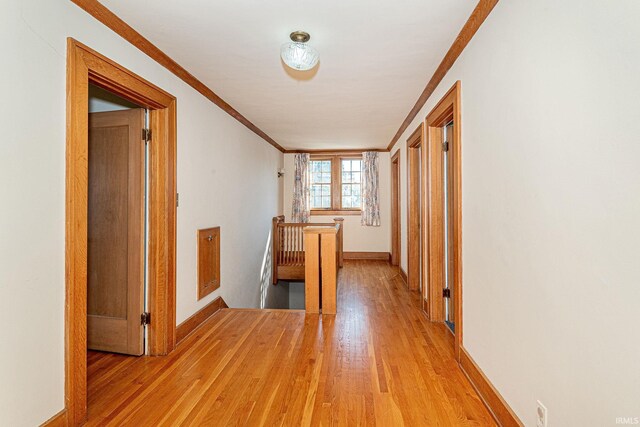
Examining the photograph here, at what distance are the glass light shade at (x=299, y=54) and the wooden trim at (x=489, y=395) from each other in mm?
2330

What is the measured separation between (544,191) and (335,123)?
11.9ft

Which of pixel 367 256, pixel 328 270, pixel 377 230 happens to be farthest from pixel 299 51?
pixel 367 256

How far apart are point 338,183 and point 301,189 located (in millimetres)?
828

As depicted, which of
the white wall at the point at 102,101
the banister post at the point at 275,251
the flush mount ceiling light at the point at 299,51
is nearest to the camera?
the flush mount ceiling light at the point at 299,51

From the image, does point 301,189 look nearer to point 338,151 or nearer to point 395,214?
point 338,151

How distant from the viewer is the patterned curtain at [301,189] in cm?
705

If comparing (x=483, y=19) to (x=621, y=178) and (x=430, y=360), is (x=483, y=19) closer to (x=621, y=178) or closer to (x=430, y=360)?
(x=621, y=178)

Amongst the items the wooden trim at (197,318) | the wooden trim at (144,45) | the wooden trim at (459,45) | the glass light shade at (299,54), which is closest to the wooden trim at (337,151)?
the wooden trim at (459,45)

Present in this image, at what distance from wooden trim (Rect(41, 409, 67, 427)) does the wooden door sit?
2.98 feet

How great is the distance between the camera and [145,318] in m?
2.59

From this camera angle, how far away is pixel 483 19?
188 centimetres

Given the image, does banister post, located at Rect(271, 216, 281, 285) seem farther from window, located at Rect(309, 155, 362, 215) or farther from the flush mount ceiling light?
the flush mount ceiling light

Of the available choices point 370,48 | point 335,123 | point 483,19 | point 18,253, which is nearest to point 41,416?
point 18,253

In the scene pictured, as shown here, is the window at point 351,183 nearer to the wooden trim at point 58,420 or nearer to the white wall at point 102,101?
the white wall at point 102,101
